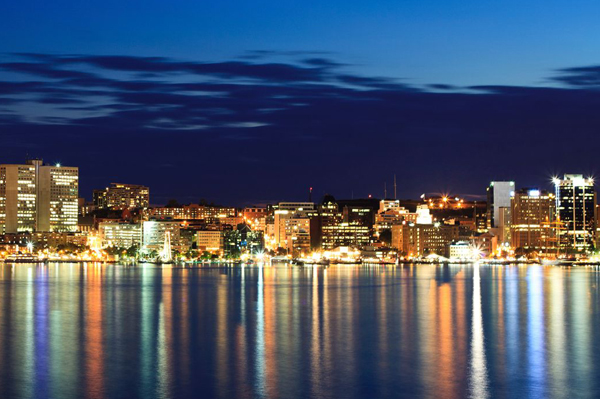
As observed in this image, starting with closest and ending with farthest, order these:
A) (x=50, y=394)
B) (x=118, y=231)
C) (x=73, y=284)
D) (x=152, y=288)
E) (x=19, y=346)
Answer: (x=50, y=394)
(x=19, y=346)
(x=152, y=288)
(x=73, y=284)
(x=118, y=231)

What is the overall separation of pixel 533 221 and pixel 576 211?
26.5 feet

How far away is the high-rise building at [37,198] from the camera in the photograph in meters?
171

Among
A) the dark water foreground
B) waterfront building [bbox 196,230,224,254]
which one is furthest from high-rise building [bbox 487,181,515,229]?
the dark water foreground

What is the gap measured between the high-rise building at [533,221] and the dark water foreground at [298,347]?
5049 inches

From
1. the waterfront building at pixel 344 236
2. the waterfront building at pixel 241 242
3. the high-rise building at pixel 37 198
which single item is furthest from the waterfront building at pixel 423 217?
the high-rise building at pixel 37 198

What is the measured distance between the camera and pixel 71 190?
177 meters

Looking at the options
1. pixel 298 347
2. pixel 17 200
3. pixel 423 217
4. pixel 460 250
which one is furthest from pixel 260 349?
pixel 423 217

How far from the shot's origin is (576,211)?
17938cm

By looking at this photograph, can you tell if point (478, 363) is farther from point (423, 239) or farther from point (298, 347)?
point (423, 239)

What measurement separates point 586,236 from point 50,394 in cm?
16572

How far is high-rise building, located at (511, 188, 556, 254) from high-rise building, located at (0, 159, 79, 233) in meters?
81.8

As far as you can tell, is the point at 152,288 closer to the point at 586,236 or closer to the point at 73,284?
the point at 73,284

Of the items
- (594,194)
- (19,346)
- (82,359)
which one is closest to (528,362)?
(82,359)

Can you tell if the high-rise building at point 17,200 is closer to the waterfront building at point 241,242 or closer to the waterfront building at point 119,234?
the waterfront building at point 119,234
